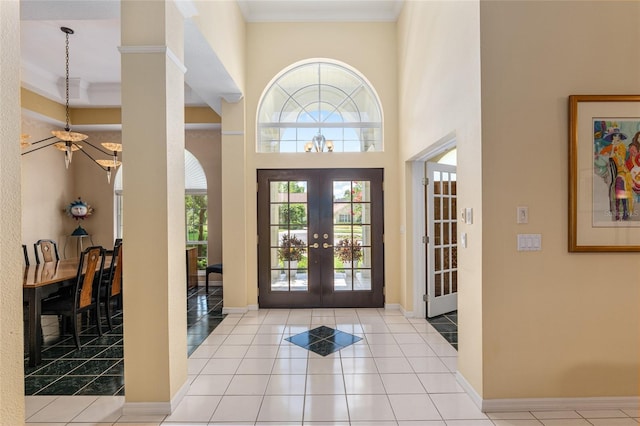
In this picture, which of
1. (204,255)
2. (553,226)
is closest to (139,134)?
(553,226)

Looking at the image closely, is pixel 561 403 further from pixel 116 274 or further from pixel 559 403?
pixel 116 274

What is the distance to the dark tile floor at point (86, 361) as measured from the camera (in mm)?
2746

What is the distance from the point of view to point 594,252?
240cm

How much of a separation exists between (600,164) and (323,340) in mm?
2929

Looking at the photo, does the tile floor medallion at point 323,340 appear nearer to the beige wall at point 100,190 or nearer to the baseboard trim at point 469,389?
the baseboard trim at point 469,389

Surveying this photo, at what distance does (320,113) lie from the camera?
505 centimetres

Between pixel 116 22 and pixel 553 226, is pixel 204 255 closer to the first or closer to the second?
pixel 116 22

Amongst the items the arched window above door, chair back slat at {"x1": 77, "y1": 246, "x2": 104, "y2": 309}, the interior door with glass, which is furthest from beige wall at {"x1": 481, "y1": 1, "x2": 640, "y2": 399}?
the arched window above door

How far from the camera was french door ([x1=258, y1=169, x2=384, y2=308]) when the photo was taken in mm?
4891

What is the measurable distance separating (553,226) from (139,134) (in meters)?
2.99

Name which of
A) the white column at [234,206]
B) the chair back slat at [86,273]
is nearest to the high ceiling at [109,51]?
the white column at [234,206]

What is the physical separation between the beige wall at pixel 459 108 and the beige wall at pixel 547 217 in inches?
3.5

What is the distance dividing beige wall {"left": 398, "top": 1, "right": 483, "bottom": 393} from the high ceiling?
1075 millimetres

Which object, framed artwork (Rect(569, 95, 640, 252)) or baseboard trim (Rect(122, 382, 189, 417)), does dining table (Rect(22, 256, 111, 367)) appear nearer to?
baseboard trim (Rect(122, 382, 189, 417))
